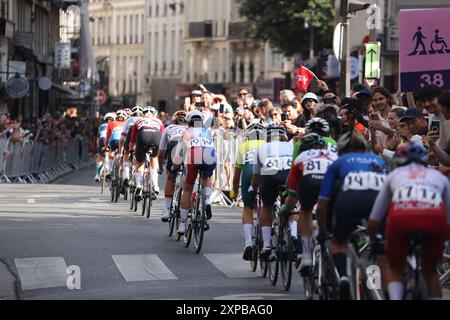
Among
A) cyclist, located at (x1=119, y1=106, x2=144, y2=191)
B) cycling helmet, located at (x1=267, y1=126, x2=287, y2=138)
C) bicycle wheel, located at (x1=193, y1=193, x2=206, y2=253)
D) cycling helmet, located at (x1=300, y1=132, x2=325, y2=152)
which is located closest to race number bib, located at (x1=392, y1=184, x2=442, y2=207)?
cycling helmet, located at (x1=300, y1=132, x2=325, y2=152)

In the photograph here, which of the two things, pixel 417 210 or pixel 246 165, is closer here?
pixel 417 210

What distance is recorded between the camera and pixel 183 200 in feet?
67.8

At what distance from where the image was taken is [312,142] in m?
14.1

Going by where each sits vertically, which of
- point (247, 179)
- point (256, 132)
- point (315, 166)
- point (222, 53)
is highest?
point (222, 53)

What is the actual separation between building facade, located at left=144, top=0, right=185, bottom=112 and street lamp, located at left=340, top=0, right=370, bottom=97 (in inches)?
3314

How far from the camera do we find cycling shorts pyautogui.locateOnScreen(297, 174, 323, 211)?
548 inches

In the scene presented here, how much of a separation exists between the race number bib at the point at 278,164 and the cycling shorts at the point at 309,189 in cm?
203

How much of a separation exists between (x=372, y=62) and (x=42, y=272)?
12810 millimetres

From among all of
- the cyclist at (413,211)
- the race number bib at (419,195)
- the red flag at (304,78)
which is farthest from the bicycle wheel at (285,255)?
the red flag at (304,78)

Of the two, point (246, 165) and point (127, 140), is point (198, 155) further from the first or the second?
point (127, 140)

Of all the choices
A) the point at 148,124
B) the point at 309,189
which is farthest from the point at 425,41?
the point at 148,124

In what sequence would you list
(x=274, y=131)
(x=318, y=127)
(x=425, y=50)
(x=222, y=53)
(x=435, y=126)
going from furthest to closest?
1. (x=222, y=53)
2. (x=425, y=50)
3. (x=435, y=126)
4. (x=274, y=131)
5. (x=318, y=127)

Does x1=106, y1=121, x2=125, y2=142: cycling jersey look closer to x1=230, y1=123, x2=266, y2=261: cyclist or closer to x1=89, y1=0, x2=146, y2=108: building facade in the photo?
x1=230, y1=123, x2=266, y2=261: cyclist

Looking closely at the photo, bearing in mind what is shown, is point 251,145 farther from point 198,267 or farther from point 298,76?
point 298,76
